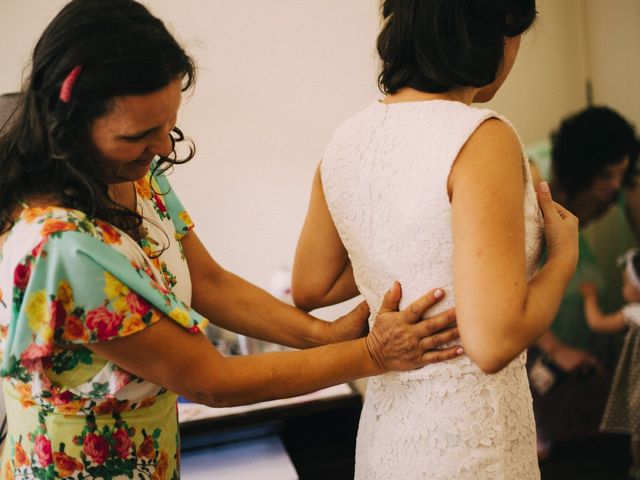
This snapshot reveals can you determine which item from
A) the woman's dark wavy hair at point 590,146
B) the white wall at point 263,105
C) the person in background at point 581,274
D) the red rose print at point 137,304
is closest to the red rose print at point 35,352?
the red rose print at point 137,304

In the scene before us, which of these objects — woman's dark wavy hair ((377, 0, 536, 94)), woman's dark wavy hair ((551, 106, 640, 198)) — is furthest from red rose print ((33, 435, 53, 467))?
woman's dark wavy hair ((551, 106, 640, 198))

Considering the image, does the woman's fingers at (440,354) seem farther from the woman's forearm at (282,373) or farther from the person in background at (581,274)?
the person in background at (581,274)

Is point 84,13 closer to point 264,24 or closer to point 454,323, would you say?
point 454,323

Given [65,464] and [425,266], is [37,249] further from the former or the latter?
[425,266]

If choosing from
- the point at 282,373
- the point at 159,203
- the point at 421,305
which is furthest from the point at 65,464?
the point at 421,305

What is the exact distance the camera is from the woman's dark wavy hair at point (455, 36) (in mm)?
886

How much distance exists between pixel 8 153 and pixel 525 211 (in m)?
0.72

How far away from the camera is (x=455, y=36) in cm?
89

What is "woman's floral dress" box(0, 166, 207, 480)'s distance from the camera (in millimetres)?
792


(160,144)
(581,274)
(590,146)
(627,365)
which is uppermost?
(160,144)

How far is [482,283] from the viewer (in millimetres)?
785

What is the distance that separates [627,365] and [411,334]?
1.89 metres

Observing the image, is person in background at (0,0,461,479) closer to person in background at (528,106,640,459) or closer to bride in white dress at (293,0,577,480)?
bride in white dress at (293,0,577,480)

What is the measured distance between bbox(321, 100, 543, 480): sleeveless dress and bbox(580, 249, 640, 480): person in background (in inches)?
63.7
